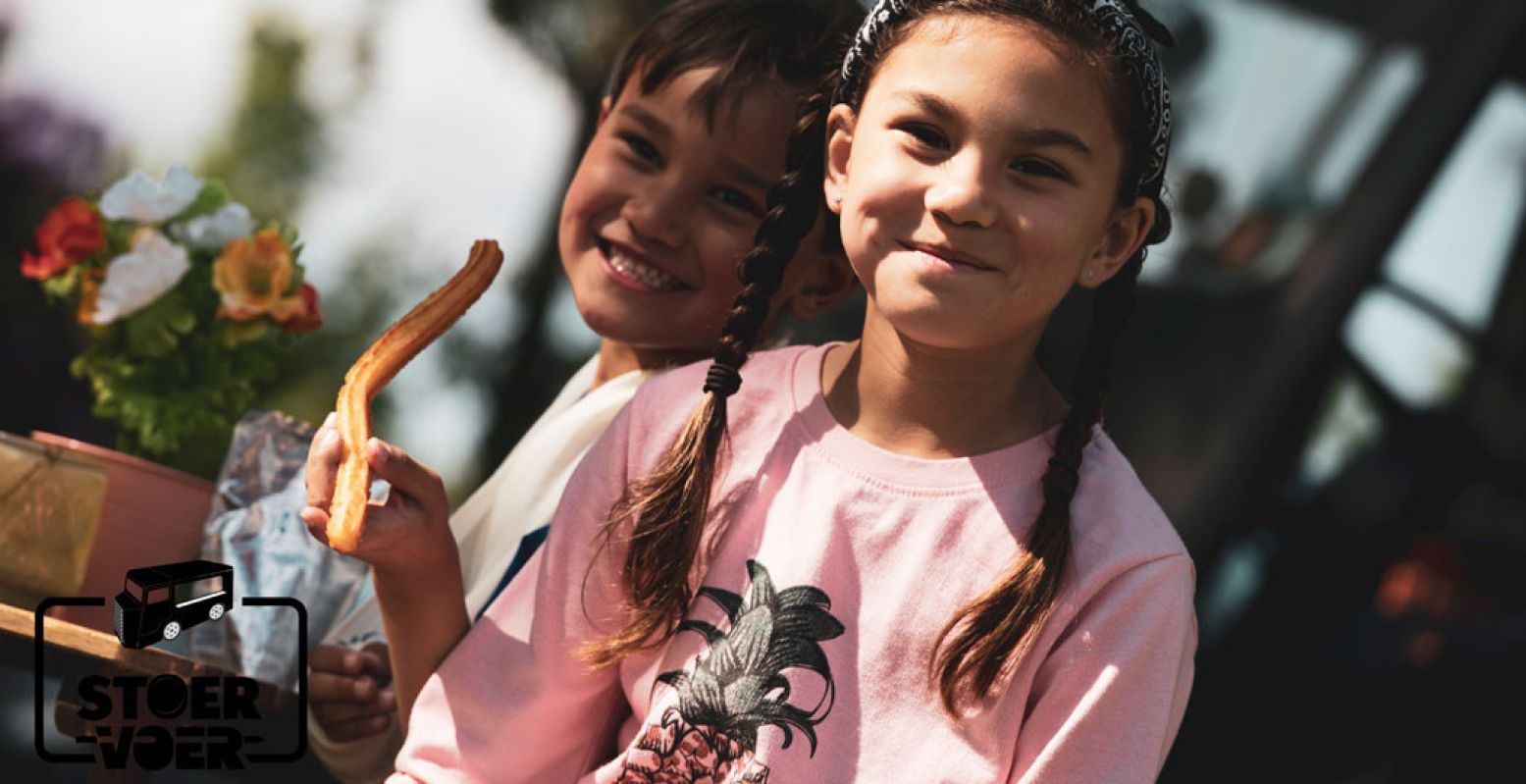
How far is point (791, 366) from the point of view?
1696 millimetres

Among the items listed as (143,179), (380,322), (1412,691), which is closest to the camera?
(143,179)

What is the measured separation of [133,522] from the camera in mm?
1905

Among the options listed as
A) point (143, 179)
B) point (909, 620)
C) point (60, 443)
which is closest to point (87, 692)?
point (60, 443)

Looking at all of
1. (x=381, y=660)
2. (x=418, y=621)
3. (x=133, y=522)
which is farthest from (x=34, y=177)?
(x=418, y=621)

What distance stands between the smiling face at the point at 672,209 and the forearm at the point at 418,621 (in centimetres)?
38

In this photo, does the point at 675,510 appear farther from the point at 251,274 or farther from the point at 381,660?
the point at 251,274

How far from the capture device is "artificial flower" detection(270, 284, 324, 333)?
212cm

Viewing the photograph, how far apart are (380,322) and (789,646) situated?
9.03 ft

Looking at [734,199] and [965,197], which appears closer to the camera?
[965,197]

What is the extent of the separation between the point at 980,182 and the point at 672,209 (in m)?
0.52

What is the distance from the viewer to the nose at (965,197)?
144 centimetres

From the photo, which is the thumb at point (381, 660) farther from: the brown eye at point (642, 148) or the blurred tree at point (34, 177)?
the blurred tree at point (34, 177)

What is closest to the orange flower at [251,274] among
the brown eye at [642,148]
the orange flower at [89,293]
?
the orange flower at [89,293]

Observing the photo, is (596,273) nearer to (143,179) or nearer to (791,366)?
(791,366)
